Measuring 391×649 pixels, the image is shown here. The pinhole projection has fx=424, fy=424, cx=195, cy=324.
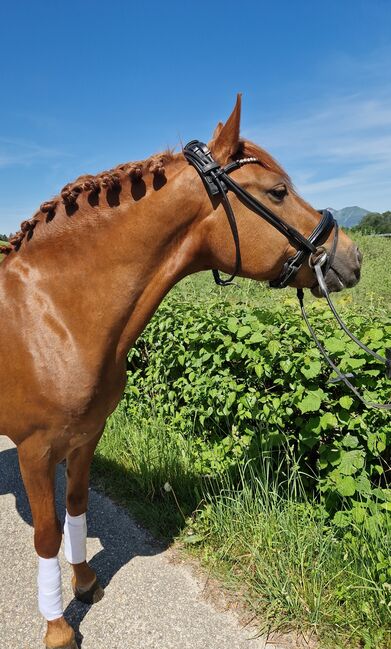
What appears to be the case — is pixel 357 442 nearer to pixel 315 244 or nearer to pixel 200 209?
pixel 315 244

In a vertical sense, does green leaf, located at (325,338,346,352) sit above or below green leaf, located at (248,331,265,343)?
below

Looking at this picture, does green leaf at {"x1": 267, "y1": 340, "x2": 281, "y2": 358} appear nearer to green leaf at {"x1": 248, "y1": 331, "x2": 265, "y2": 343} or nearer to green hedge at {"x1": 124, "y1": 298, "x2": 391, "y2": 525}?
green hedge at {"x1": 124, "y1": 298, "x2": 391, "y2": 525}

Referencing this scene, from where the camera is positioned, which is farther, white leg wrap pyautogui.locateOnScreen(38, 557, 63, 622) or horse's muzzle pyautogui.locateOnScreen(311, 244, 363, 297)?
white leg wrap pyautogui.locateOnScreen(38, 557, 63, 622)

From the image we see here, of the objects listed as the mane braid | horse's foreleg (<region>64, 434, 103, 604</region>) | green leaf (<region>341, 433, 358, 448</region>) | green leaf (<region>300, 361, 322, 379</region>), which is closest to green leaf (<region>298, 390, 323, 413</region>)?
green leaf (<region>300, 361, 322, 379</region>)

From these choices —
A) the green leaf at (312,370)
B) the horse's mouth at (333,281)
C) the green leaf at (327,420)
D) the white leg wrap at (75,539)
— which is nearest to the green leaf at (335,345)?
the green leaf at (312,370)

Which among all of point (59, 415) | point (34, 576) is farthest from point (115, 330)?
point (34, 576)

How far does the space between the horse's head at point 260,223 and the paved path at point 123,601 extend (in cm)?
194

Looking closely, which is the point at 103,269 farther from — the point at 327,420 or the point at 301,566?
the point at 301,566

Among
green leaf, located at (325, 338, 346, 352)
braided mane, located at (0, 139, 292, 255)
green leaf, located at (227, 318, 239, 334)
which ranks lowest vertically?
green leaf, located at (325, 338, 346, 352)

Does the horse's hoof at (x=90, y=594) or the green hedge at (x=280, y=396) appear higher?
the green hedge at (x=280, y=396)

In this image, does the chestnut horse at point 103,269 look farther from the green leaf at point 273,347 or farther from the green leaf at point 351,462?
the green leaf at point 351,462

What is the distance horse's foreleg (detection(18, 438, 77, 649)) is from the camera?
6.80ft

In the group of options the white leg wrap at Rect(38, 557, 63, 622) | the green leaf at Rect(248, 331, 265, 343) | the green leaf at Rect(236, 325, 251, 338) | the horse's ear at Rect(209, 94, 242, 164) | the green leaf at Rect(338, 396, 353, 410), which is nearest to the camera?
the horse's ear at Rect(209, 94, 242, 164)

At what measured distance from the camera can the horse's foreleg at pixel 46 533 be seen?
6.80ft
